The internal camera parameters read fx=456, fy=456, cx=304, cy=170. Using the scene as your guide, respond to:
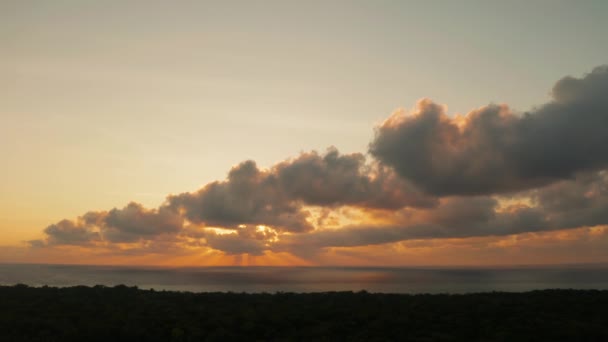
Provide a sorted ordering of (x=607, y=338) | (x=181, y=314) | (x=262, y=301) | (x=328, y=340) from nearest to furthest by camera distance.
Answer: (x=607, y=338) → (x=328, y=340) → (x=181, y=314) → (x=262, y=301)

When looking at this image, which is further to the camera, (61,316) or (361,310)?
(361,310)

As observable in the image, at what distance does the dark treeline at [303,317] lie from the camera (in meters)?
26.8

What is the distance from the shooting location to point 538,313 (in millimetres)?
31375

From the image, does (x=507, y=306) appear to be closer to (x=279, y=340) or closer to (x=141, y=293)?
(x=279, y=340)

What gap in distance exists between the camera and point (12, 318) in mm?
30578

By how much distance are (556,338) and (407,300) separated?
15.6 metres

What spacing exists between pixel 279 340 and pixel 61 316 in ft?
55.1

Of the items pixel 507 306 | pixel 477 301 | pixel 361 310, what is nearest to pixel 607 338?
pixel 507 306

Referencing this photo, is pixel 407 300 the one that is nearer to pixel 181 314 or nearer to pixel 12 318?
pixel 181 314

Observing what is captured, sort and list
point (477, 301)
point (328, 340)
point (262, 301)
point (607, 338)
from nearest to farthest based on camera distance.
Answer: point (607, 338) < point (328, 340) < point (477, 301) < point (262, 301)

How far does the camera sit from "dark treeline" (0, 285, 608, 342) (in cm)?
2675

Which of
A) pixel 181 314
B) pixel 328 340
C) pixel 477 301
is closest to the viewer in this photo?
pixel 328 340

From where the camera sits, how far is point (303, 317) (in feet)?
105

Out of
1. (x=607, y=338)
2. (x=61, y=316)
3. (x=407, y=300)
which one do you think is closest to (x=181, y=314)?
(x=61, y=316)
